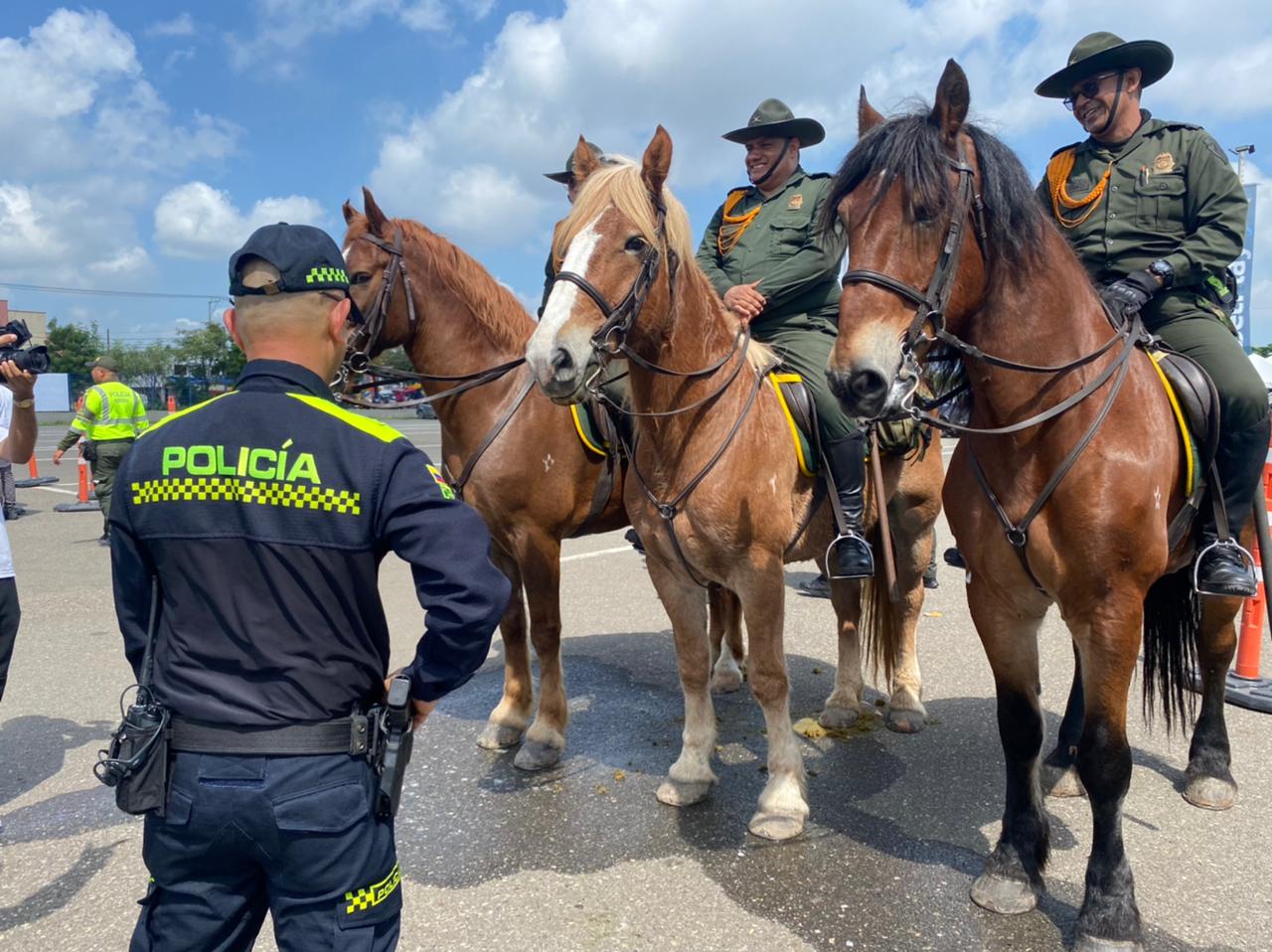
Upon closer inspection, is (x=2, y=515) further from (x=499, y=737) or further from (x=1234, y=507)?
(x=1234, y=507)

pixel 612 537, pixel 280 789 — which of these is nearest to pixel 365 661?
pixel 280 789

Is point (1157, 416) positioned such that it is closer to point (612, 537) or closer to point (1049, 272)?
point (1049, 272)

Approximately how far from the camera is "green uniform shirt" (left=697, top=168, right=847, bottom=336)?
4.30 m

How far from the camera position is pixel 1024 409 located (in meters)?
3.01

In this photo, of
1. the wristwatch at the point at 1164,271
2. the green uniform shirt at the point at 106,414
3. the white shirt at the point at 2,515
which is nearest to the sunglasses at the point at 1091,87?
the wristwatch at the point at 1164,271

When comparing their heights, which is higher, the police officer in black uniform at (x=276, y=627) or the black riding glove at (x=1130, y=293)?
the black riding glove at (x=1130, y=293)

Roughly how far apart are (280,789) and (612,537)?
10.0 m

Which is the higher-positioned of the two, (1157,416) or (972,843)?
(1157,416)

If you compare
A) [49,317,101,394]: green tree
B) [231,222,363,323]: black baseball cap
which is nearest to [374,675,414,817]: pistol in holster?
[231,222,363,323]: black baseball cap

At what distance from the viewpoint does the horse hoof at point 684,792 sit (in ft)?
13.3

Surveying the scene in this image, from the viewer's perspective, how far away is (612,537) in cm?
1172

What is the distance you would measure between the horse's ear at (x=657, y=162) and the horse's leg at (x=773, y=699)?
173 centimetres

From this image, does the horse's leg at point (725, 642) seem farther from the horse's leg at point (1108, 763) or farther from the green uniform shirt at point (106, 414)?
the green uniform shirt at point (106, 414)

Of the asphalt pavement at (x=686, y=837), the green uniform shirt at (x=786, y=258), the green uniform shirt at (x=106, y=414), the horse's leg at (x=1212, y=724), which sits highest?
the green uniform shirt at (x=786, y=258)
